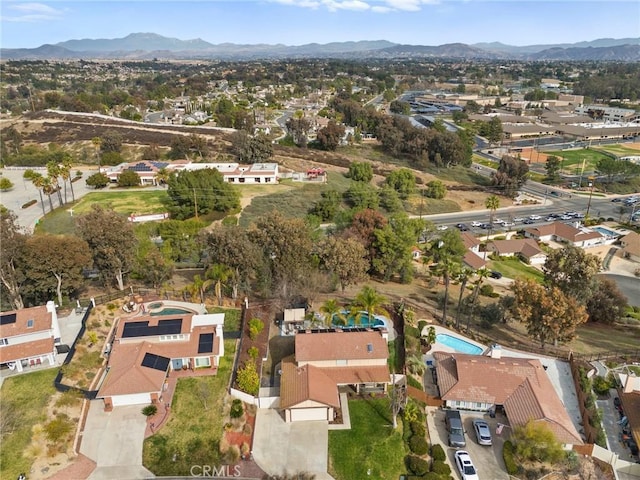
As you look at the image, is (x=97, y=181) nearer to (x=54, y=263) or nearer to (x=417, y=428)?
(x=54, y=263)

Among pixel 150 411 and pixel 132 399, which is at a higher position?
pixel 132 399

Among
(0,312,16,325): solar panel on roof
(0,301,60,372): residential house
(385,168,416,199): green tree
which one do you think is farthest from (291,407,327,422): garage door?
(385,168,416,199): green tree

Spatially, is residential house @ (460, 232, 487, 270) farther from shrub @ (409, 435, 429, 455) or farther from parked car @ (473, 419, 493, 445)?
shrub @ (409, 435, 429, 455)

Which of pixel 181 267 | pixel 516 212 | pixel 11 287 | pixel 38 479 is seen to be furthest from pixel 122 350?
pixel 516 212

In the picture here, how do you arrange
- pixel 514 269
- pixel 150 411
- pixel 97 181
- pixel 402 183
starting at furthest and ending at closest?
pixel 402 183
pixel 97 181
pixel 514 269
pixel 150 411

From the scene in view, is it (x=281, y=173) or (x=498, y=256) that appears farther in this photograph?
(x=281, y=173)

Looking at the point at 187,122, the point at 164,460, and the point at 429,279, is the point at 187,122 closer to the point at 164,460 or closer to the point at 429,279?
the point at 429,279

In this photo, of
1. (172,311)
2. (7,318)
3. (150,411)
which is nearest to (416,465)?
(150,411)
